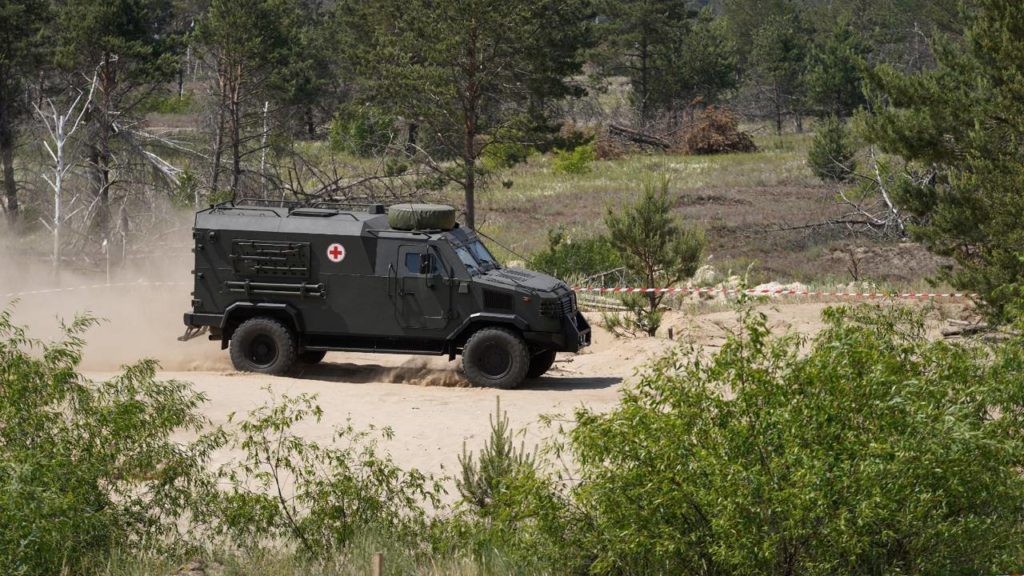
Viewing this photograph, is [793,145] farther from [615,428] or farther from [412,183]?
[615,428]

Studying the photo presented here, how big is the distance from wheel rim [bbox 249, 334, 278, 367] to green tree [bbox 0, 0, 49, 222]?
17564 millimetres

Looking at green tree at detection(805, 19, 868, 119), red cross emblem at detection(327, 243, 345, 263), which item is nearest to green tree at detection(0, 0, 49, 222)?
red cross emblem at detection(327, 243, 345, 263)

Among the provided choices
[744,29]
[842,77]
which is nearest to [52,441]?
[842,77]

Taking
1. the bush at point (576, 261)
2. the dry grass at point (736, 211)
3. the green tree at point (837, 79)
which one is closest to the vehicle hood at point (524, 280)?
the dry grass at point (736, 211)

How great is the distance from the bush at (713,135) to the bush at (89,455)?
54.6 metres

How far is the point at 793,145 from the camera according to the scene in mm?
65125

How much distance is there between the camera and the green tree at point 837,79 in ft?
198

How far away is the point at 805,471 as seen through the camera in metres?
7.02

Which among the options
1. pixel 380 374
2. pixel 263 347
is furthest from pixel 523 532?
pixel 380 374

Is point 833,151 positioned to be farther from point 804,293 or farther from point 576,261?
point 804,293

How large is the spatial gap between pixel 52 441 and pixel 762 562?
4.98m

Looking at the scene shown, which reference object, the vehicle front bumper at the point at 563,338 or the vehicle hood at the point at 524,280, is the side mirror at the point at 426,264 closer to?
the vehicle hood at the point at 524,280

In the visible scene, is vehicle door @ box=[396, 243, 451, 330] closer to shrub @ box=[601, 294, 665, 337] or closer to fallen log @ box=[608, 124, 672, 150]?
shrub @ box=[601, 294, 665, 337]

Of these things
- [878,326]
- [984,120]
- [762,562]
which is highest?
[984,120]
